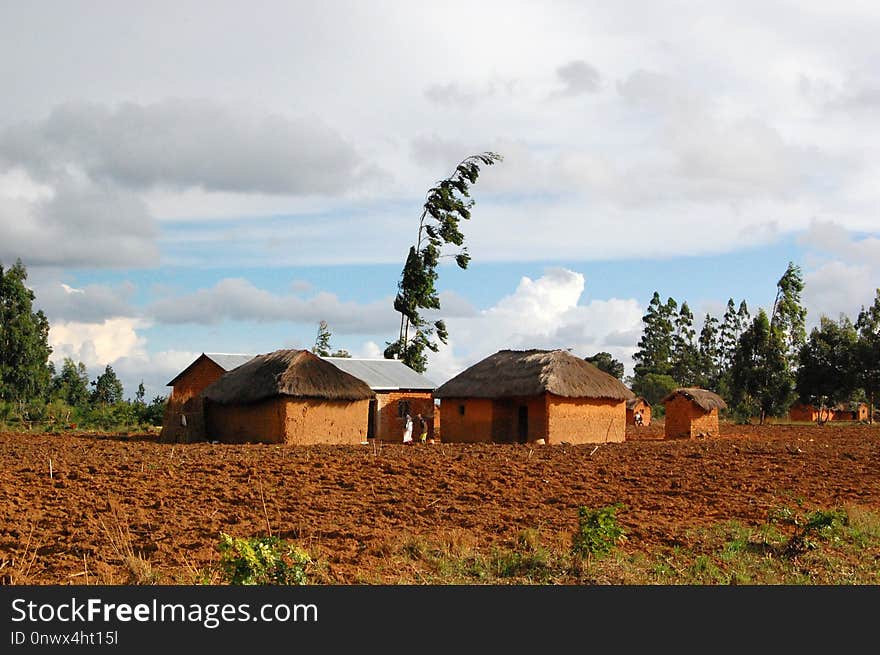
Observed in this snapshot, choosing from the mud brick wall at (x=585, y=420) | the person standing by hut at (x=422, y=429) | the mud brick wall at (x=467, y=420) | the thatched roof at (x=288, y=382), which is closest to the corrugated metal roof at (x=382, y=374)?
the person standing by hut at (x=422, y=429)

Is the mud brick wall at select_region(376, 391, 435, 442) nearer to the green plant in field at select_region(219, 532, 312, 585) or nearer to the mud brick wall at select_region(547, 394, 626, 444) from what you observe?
the mud brick wall at select_region(547, 394, 626, 444)

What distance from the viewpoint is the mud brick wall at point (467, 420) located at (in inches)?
1155

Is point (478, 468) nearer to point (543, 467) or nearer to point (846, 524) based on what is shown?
point (543, 467)

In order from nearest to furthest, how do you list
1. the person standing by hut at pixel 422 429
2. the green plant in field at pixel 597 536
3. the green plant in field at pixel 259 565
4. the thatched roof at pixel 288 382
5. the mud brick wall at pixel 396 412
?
the green plant in field at pixel 259 565
the green plant in field at pixel 597 536
the thatched roof at pixel 288 382
the person standing by hut at pixel 422 429
the mud brick wall at pixel 396 412

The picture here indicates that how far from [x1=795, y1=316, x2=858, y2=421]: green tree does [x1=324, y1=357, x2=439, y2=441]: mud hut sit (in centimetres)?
2461

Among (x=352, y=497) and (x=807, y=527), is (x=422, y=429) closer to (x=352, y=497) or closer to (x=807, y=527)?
(x=352, y=497)

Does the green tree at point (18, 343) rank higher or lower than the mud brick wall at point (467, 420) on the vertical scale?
higher

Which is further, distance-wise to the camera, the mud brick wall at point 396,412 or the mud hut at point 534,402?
the mud brick wall at point 396,412

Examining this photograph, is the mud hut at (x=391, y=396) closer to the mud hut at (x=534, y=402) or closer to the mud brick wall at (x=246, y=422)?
the mud hut at (x=534, y=402)

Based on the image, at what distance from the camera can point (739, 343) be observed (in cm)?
5166

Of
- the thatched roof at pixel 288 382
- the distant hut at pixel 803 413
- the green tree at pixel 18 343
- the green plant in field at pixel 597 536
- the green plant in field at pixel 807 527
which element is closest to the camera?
the green plant in field at pixel 597 536

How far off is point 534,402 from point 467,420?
2.49 meters

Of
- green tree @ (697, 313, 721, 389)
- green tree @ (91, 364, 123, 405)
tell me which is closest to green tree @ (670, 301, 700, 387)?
green tree @ (697, 313, 721, 389)

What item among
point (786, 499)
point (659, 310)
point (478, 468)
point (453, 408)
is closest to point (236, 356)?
point (453, 408)
